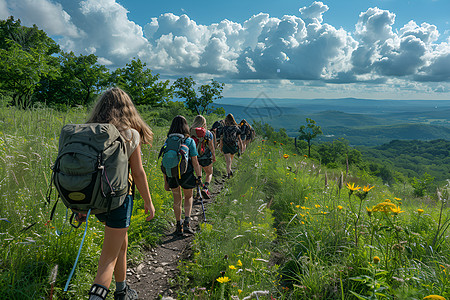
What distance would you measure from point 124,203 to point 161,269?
185 centimetres

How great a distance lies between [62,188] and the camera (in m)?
1.99

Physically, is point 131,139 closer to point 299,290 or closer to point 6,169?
point 6,169

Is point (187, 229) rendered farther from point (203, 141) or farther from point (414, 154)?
point (414, 154)

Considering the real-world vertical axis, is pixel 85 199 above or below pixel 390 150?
above

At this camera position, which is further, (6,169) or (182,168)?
(182,168)

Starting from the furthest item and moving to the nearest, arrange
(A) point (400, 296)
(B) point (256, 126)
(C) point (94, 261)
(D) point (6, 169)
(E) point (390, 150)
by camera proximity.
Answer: (E) point (390, 150), (B) point (256, 126), (D) point (6, 169), (C) point (94, 261), (A) point (400, 296)

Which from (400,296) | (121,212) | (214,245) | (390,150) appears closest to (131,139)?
(121,212)

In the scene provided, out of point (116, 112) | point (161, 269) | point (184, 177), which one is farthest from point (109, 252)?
point (184, 177)

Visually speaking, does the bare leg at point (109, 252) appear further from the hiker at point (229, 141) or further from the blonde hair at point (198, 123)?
the hiker at point (229, 141)

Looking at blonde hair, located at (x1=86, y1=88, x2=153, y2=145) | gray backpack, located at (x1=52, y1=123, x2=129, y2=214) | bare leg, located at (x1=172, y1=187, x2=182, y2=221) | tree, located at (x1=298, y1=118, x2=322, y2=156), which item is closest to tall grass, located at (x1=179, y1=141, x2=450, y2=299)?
bare leg, located at (x1=172, y1=187, x2=182, y2=221)

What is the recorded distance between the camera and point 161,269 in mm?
3734

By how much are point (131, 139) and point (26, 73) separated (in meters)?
31.2

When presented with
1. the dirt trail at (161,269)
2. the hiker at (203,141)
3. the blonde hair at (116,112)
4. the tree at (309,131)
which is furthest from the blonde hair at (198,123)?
the tree at (309,131)

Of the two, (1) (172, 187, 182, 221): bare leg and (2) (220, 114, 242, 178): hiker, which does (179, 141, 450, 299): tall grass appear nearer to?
(1) (172, 187, 182, 221): bare leg
